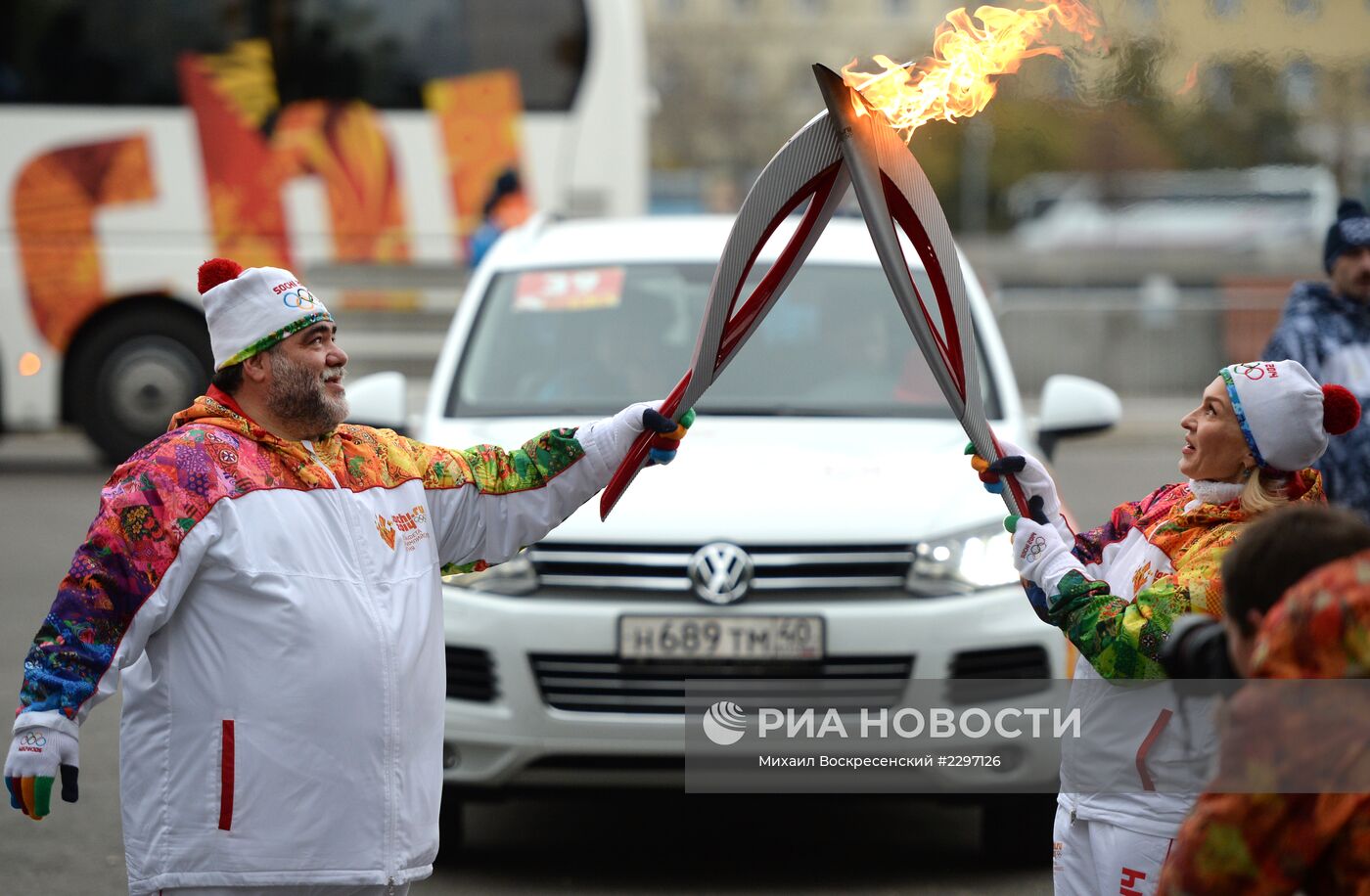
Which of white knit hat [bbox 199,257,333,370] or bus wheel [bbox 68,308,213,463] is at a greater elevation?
white knit hat [bbox 199,257,333,370]

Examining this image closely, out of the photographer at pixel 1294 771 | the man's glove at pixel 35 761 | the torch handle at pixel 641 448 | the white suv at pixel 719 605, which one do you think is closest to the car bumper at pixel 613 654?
the white suv at pixel 719 605

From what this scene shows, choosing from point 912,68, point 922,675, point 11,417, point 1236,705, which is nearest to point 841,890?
point 922,675

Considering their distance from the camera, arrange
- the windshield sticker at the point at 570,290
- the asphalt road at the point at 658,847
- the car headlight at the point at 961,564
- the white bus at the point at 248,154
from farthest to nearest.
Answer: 1. the white bus at the point at 248,154
2. the windshield sticker at the point at 570,290
3. the asphalt road at the point at 658,847
4. the car headlight at the point at 961,564

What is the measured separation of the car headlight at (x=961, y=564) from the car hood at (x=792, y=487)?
1.7 inches

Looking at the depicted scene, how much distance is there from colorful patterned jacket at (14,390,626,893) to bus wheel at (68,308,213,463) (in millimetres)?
10705

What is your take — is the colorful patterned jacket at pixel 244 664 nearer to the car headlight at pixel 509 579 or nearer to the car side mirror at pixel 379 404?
the car headlight at pixel 509 579

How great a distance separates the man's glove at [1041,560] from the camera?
3.17 metres

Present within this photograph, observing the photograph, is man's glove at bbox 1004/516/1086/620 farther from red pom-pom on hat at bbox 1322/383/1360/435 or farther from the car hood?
the car hood

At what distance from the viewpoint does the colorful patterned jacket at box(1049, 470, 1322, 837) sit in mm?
2961

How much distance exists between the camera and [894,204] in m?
3.55

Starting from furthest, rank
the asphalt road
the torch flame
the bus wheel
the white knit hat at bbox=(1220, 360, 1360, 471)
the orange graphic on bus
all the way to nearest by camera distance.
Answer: the bus wheel, the orange graphic on bus, the asphalt road, the torch flame, the white knit hat at bbox=(1220, 360, 1360, 471)

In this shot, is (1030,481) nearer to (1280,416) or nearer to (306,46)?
(1280,416)

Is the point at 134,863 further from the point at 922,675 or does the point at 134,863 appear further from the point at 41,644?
the point at 922,675

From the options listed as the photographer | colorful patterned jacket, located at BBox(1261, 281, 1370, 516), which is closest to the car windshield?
colorful patterned jacket, located at BBox(1261, 281, 1370, 516)
